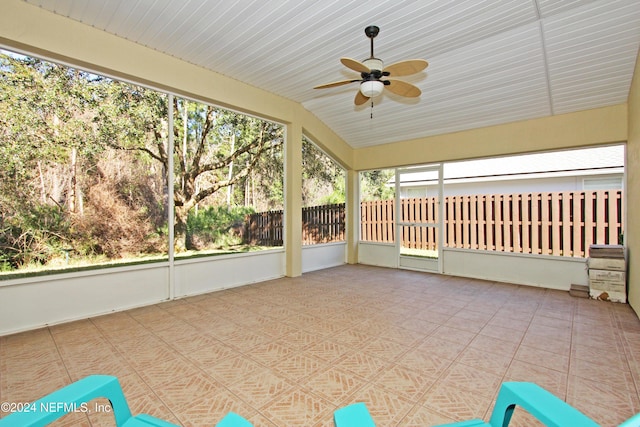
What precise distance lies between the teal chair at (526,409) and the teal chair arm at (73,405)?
29.5 inches

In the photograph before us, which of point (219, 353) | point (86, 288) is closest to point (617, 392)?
point (219, 353)

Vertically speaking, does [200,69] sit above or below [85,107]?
above

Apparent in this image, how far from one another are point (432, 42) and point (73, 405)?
4700 millimetres

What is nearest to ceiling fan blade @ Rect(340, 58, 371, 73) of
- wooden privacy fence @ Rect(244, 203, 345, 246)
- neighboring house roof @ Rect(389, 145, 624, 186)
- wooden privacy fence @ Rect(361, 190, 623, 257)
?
wooden privacy fence @ Rect(244, 203, 345, 246)

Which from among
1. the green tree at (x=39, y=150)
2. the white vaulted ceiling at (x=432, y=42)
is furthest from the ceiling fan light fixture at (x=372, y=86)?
the green tree at (x=39, y=150)

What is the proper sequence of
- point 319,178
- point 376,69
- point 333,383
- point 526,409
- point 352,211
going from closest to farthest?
point 526,409 < point 333,383 < point 376,69 < point 319,178 < point 352,211

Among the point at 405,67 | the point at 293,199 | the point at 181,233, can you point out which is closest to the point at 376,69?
the point at 405,67

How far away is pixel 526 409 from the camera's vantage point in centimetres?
117

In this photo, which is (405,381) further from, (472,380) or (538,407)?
(538,407)

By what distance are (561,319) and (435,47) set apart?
12.5ft

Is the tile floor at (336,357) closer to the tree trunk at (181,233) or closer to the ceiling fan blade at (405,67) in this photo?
the tree trunk at (181,233)

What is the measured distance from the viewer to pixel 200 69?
467 centimetres

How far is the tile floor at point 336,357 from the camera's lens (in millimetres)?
2084

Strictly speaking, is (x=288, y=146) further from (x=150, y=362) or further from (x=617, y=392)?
(x=617, y=392)
